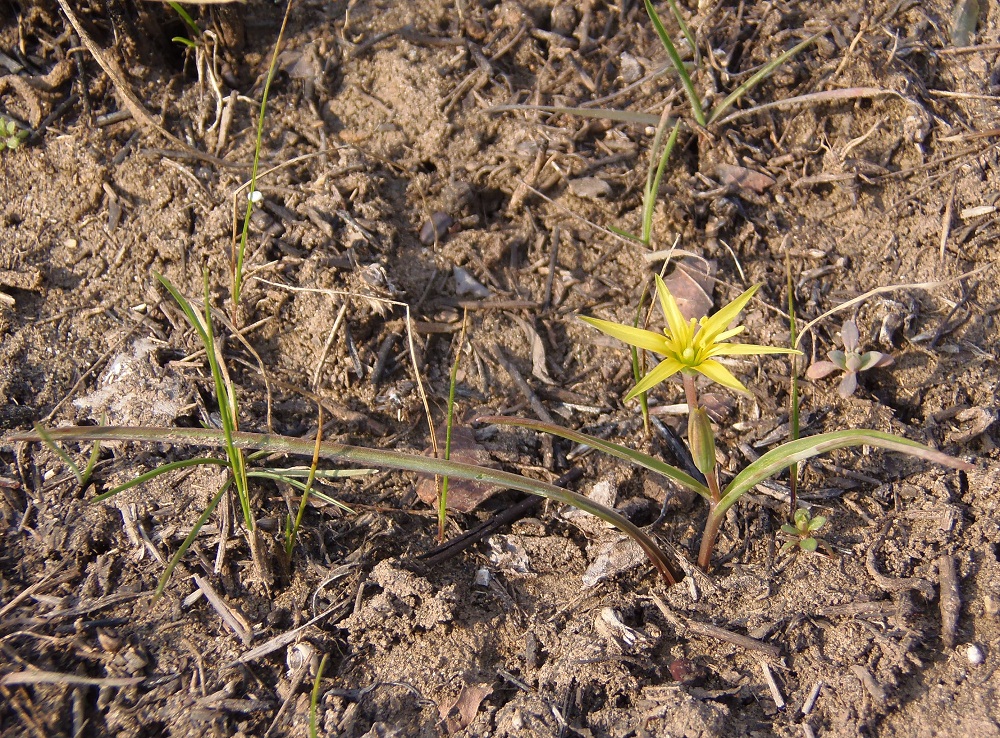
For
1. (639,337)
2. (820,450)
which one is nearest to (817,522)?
(820,450)

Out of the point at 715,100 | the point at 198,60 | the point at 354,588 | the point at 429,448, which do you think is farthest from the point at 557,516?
the point at 198,60

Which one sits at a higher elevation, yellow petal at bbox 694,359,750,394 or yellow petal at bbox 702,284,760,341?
yellow petal at bbox 702,284,760,341

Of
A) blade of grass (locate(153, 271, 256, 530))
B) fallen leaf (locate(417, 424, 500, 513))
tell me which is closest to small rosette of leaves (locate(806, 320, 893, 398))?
fallen leaf (locate(417, 424, 500, 513))

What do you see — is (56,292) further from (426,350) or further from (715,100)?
(715,100)

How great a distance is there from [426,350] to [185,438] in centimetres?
81

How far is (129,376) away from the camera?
6.85 feet

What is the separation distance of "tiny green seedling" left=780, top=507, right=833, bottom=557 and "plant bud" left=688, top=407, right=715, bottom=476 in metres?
0.39

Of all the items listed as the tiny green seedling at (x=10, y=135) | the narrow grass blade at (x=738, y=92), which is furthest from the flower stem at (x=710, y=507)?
the tiny green seedling at (x=10, y=135)

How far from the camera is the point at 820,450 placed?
1.51m

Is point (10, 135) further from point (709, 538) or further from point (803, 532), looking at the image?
point (803, 532)

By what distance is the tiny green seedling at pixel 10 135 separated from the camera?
2363mm

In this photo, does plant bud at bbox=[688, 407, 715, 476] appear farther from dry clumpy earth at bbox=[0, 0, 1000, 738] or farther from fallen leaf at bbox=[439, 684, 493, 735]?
fallen leaf at bbox=[439, 684, 493, 735]

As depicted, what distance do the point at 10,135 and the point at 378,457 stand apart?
1.86 metres

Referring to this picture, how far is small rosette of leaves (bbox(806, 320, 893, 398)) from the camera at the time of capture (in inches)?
83.4
